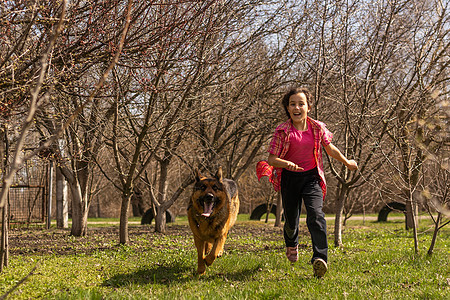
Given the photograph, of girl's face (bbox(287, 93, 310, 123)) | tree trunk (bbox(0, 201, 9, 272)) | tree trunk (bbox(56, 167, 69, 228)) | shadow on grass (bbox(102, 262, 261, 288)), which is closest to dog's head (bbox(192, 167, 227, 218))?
shadow on grass (bbox(102, 262, 261, 288))

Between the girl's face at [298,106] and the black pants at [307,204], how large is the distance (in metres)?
0.70

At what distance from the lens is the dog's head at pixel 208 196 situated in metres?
5.52

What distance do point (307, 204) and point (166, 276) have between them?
79.2 inches

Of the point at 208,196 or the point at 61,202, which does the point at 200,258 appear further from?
the point at 61,202

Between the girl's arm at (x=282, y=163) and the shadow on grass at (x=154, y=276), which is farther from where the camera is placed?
the shadow on grass at (x=154, y=276)

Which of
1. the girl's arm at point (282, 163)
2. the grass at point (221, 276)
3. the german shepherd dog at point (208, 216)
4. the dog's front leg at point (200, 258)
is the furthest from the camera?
the german shepherd dog at point (208, 216)

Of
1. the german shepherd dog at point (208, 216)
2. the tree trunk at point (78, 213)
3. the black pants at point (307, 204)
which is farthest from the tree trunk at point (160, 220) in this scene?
the black pants at point (307, 204)

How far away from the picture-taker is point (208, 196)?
5.48 metres

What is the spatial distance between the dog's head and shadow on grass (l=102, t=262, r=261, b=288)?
787mm

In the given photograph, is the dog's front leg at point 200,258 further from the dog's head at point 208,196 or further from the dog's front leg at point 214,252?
the dog's head at point 208,196

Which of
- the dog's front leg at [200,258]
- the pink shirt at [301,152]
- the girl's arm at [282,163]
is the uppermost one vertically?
the pink shirt at [301,152]

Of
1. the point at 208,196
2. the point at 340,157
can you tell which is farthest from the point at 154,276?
the point at 340,157

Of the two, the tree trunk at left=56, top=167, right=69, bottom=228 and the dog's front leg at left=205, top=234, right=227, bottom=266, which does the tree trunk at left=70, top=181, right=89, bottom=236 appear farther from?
the dog's front leg at left=205, top=234, right=227, bottom=266

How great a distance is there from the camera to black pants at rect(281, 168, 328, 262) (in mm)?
4832
